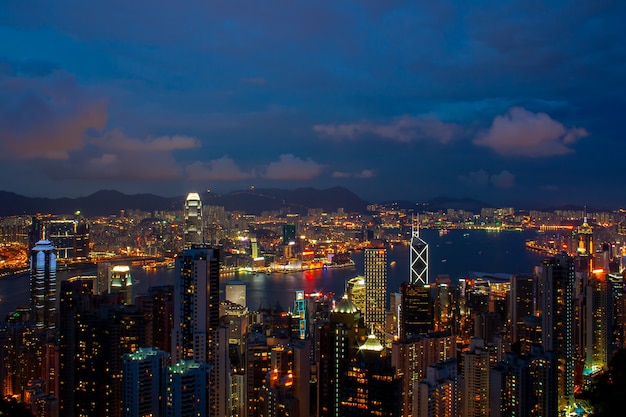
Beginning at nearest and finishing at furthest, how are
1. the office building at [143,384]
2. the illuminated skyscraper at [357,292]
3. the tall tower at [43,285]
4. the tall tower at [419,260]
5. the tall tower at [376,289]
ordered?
the office building at [143,384]
the tall tower at [43,285]
the tall tower at [376,289]
the illuminated skyscraper at [357,292]
the tall tower at [419,260]

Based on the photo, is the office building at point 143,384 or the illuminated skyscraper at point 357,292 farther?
the illuminated skyscraper at point 357,292

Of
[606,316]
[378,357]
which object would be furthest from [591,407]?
[606,316]

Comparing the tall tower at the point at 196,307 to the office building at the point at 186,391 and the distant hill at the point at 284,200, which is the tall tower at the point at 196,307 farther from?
the distant hill at the point at 284,200

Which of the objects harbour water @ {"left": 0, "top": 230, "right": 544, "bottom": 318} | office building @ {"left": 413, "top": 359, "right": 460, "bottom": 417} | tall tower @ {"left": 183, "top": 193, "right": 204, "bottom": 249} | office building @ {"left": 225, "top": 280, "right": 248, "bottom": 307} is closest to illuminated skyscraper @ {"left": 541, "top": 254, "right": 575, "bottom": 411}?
office building @ {"left": 413, "top": 359, "right": 460, "bottom": 417}

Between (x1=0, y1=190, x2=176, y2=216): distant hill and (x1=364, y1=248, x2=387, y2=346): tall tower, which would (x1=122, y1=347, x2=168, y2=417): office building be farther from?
(x1=0, y1=190, x2=176, y2=216): distant hill

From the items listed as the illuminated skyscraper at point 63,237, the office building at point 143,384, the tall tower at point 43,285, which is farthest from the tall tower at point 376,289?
the illuminated skyscraper at point 63,237

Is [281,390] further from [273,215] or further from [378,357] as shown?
[273,215]
